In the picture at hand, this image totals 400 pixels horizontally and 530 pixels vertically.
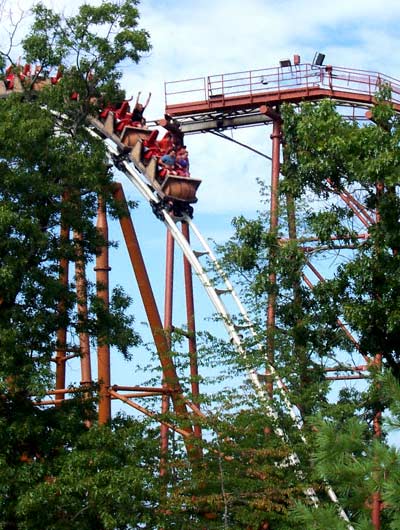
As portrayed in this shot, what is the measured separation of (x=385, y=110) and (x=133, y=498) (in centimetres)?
514

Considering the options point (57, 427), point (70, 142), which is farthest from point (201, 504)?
point (70, 142)

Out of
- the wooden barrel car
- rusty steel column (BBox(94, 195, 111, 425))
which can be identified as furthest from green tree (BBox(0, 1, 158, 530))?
the wooden barrel car

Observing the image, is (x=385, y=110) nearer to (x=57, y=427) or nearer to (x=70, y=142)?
(x=70, y=142)

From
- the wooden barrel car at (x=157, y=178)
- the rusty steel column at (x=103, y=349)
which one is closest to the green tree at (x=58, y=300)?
the rusty steel column at (x=103, y=349)

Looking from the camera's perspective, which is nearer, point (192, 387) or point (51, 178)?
point (51, 178)

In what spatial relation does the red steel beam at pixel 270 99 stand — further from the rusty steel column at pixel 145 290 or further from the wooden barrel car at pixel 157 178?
the rusty steel column at pixel 145 290

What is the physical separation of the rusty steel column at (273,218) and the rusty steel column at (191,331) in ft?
2.73

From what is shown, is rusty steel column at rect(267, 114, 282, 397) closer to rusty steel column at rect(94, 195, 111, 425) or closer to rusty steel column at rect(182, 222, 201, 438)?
rusty steel column at rect(182, 222, 201, 438)

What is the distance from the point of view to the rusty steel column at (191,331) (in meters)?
13.3

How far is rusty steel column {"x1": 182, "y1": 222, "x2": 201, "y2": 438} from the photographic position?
43.7 ft

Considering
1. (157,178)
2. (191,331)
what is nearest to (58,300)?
(191,331)

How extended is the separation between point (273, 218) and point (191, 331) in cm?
170

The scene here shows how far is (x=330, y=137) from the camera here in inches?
515

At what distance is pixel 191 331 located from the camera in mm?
14141
